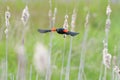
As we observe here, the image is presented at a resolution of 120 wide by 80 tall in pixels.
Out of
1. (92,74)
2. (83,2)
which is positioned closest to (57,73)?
(92,74)

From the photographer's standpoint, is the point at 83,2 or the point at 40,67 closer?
the point at 40,67

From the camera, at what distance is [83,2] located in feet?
23.6

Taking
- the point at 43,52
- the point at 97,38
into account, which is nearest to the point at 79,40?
the point at 97,38

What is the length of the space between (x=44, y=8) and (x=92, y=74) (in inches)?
139

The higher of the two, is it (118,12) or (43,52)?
(118,12)

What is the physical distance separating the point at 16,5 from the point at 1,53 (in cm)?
280

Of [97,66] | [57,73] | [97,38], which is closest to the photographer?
[57,73]

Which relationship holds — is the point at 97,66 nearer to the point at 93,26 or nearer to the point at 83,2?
the point at 93,26

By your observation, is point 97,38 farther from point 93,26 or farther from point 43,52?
point 43,52

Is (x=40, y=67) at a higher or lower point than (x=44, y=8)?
lower

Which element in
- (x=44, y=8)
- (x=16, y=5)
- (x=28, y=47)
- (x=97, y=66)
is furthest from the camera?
(x=44, y=8)

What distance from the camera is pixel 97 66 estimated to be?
12.9ft

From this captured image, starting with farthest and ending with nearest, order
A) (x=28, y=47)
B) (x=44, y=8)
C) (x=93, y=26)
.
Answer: (x=44, y=8), (x=93, y=26), (x=28, y=47)

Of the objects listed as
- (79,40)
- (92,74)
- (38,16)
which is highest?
(38,16)
